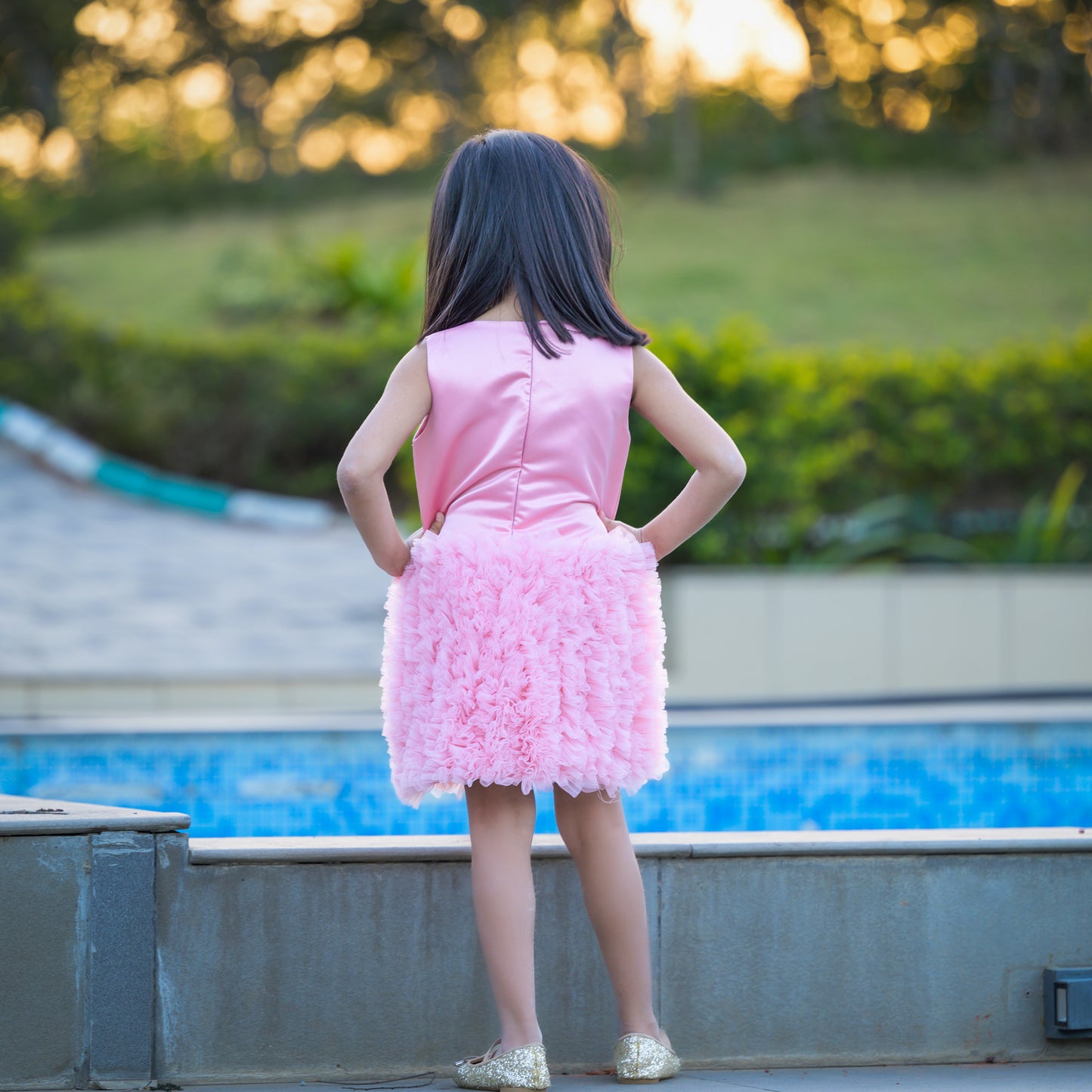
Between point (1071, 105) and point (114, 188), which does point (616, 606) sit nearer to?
point (114, 188)

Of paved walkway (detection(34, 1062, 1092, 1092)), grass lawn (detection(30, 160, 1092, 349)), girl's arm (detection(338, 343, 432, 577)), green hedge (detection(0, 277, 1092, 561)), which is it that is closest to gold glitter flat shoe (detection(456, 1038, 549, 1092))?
paved walkway (detection(34, 1062, 1092, 1092))

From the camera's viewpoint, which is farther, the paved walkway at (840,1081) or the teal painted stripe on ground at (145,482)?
the teal painted stripe on ground at (145,482)

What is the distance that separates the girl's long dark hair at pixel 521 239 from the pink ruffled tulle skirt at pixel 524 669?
0.36 m

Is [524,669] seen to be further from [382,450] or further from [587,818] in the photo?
[382,450]

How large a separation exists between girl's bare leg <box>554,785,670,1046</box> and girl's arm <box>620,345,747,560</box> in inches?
18.3

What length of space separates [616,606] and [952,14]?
27.2m

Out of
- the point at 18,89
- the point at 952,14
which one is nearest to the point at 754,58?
the point at 952,14

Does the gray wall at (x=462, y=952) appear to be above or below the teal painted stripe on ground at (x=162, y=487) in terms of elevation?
below

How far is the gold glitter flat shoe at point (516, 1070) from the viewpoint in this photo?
2.07 meters


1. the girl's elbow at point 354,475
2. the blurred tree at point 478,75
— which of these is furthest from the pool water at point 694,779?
the blurred tree at point 478,75

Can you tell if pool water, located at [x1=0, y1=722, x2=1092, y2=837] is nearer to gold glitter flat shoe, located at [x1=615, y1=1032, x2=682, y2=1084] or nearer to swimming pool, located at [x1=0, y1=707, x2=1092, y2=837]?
swimming pool, located at [x1=0, y1=707, x2=1092, y2=837]

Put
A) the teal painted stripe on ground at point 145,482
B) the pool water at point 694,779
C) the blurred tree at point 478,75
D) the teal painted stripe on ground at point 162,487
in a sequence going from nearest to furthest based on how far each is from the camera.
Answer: the pool water at point 694,779
the teal painted stripe on ground at point 145,482
the teal painted stripe on ground at point 162,487
the blurred tree at point 478,75

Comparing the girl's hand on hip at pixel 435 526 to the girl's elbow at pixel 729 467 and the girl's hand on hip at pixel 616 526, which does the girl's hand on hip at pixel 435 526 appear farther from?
the girl's elbow at pixel 729 467

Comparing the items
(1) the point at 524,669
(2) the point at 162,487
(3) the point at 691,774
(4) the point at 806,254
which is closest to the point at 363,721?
(3) the point at 691,774
